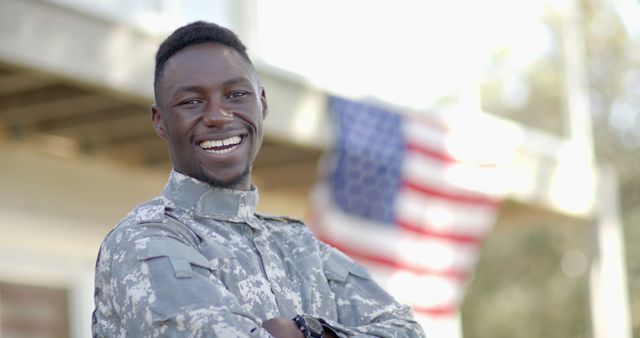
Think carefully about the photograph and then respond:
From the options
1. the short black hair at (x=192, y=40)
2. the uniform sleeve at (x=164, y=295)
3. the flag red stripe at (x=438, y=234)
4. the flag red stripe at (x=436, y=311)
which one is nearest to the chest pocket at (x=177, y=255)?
the uniform sleeve at (x=164, y=295)

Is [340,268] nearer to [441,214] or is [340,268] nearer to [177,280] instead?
[177,280]

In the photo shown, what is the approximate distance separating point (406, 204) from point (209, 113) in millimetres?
6380

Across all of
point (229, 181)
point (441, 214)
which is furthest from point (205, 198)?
point (441, 214)

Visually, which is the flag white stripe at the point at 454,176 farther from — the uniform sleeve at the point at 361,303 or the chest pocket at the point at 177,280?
the chest pocket at the point at 177,280

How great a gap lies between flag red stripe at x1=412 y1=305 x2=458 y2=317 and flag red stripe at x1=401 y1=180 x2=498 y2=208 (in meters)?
0.74

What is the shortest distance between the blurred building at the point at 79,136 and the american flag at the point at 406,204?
275 mm

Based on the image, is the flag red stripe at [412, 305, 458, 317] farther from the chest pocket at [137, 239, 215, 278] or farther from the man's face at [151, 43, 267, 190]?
the chest pocket at [137, 239, 215, 278]

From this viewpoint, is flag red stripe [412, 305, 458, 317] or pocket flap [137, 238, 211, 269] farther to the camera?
flag red stripe [412, 305, 458, 317]

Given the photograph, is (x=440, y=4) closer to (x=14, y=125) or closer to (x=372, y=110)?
(x=372, y=110)

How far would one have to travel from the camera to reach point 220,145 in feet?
9.33

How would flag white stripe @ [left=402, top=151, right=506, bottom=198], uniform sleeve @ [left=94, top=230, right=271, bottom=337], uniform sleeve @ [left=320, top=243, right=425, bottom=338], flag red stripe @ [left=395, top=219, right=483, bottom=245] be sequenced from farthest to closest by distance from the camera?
flag white stripe @ [left=402, top=151, right=506, bottom=198] < flag red stripe @ [left=395, top=219, right=483, bottom=245] < uniform sleeve @ [left=320, top=243, right=425, bottom=338] < uniform sleeve @ [left=94, top=230, right=271, bottom=337]

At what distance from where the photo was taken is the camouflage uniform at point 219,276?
2.57m

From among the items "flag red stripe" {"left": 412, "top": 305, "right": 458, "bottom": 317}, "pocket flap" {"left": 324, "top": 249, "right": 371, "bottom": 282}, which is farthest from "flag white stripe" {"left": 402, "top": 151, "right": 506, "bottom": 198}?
A: "pocket flap" {"left": 324, "top": 249, "right": 371, "bottom": 282}

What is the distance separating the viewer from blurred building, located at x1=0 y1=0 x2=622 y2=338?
6.70 m
